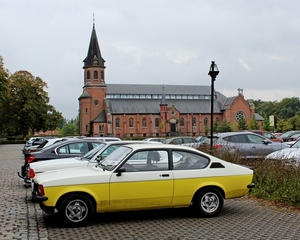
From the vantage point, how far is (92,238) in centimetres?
732

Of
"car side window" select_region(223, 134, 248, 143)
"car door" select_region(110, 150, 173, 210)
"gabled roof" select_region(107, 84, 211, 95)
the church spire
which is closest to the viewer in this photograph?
"car door" select_region(110, 150, 173, 210)

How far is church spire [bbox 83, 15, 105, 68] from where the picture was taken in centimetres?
9494

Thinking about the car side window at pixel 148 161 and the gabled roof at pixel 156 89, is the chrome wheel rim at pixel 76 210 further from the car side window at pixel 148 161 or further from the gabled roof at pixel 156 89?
the gabled roof at pixel 156 89

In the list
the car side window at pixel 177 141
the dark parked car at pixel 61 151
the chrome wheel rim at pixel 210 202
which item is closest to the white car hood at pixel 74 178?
the chrome wheel rim at pixel 210 202

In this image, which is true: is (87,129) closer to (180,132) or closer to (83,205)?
(180,132)

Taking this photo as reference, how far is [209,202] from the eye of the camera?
8922 millimetres

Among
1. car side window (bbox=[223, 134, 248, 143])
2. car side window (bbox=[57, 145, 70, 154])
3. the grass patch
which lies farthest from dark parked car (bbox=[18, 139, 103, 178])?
car side window (bbox=[223, 134, 248, 143])

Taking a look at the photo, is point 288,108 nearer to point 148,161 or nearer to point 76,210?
point 148,161

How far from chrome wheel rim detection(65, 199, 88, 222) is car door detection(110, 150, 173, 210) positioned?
55cm

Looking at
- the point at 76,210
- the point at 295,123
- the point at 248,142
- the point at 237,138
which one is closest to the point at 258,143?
the point at 248,142

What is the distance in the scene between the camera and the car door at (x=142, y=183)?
27.0 ft

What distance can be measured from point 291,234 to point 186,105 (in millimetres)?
96880

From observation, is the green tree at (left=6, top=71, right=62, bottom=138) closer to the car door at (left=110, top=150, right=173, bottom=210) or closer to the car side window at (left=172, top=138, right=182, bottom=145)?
the car side window at (left=172, top=138, right=182, bottom=145)

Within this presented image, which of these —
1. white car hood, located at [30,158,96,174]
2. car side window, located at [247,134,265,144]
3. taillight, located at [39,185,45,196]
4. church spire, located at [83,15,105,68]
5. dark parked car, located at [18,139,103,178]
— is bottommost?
taillight, located at [39,185,45,196]
